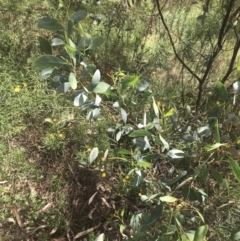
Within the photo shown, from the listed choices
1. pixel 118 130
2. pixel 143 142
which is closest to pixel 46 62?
pixel 143 142

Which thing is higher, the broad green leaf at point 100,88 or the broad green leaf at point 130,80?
the broad green leaf at point 130,80

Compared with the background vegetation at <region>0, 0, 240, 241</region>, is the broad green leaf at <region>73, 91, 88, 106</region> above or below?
above

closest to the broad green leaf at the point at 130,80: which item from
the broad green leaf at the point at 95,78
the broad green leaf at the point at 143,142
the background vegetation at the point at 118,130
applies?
the background vegetation at the point at 118,130

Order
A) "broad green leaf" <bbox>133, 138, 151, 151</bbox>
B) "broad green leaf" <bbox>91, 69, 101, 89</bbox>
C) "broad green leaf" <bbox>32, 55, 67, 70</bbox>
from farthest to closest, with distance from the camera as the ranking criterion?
"broad green leaf" <bbox>133, 138, 151, 151</bbox>
"broad green leaf" <bbox>91, 69, 101, 89</bbox>
"broad green leaf" <bbox>32, 55, 67, 70</bbox>

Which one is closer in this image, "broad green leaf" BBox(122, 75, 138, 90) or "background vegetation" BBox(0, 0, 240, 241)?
"broad green leaf" BBox(122, 75, 138, 90)

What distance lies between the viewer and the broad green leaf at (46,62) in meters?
1.08

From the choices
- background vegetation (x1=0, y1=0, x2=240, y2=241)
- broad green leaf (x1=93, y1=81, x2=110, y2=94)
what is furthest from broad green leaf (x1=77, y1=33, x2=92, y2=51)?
broad green leaf (x1=93, y1=81, x2=110, y2=94)

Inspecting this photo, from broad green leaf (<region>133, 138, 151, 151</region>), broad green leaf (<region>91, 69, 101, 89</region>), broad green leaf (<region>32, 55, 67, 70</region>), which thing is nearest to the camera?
broad green leaf (<region>32, 55, 67, 70</region>)

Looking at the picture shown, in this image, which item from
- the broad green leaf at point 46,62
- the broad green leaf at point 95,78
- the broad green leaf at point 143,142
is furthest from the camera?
the broad green leaf at point 143,142

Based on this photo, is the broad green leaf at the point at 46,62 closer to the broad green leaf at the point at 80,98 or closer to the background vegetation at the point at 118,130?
the background vegetation at the point at 118,130

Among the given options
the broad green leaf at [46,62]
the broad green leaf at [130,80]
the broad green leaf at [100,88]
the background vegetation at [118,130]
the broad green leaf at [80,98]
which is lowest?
the background vegetation at [118,130]

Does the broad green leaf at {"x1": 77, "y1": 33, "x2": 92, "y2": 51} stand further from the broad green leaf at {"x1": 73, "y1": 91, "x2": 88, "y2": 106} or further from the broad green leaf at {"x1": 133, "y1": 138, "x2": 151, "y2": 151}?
the broad green leaf at {"x1": 133, "y1": 138, "x2": 151, "y2": 151}

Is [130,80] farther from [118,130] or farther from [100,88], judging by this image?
[118,130]

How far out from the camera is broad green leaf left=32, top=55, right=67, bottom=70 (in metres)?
1.08
